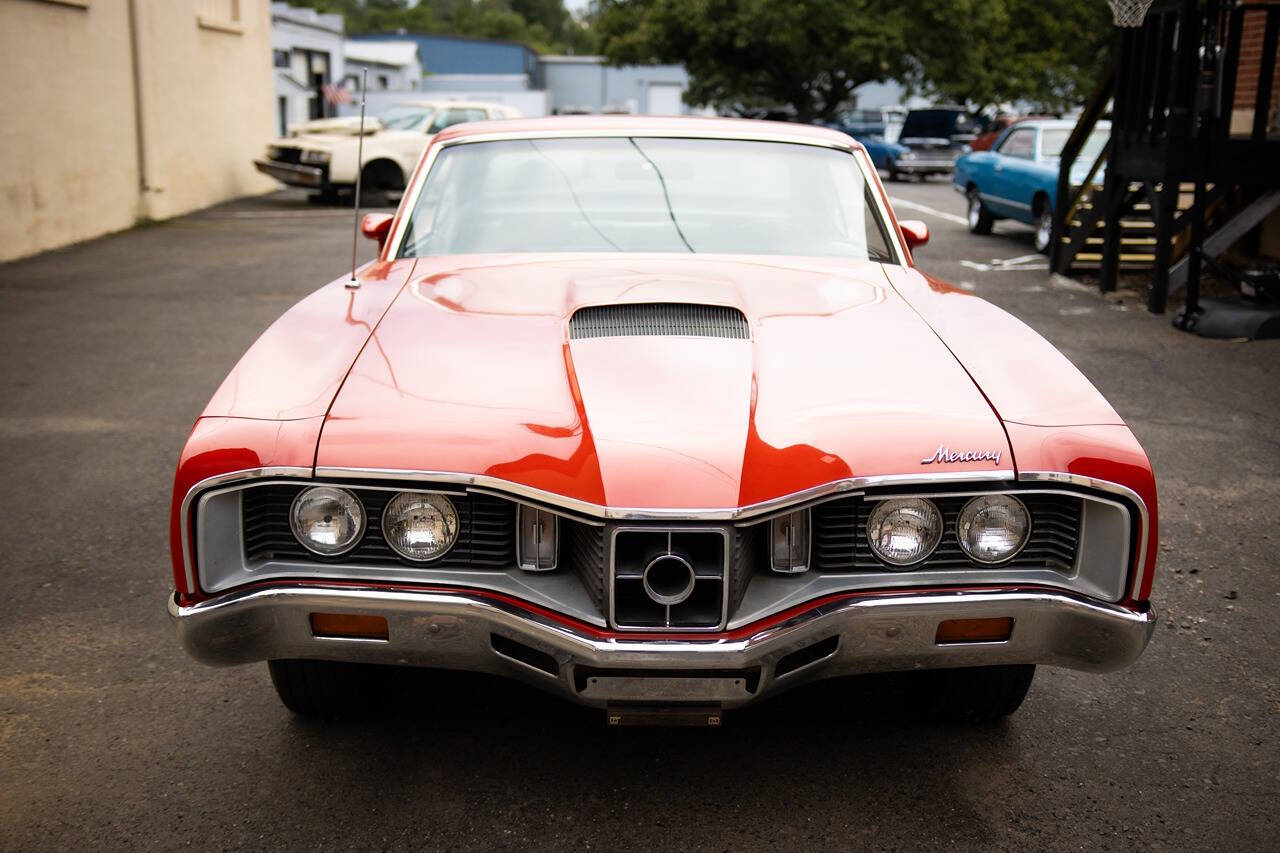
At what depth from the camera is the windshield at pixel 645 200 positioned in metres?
3.87

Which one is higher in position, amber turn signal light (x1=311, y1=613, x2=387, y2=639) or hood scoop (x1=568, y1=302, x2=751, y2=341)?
hood scoop (x1=568, y1=302, x2=751, y2=341)

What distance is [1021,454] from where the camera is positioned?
2469mm

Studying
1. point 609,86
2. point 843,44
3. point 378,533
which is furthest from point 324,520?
point 609,86

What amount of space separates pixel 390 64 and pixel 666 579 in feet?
170

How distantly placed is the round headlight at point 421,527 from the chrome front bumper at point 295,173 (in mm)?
16270

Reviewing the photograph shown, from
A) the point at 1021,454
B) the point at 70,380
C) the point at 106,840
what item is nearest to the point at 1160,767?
the point at 1021,454


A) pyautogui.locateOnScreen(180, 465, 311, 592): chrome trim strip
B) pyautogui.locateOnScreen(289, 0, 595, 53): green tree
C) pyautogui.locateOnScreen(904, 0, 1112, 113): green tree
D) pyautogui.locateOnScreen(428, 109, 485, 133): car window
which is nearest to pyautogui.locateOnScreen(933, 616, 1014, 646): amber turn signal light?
pyautogui.locateOnScreen(180, 465, 311, 592): chrome trim strip

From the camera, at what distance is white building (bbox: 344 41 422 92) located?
49.3 m

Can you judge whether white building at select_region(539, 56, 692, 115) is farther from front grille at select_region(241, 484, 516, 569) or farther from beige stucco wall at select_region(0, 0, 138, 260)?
front grille at select_region(241, 484, 516, 569)

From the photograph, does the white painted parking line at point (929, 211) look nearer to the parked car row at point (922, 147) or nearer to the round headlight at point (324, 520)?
the parked car row at point (922, 147)

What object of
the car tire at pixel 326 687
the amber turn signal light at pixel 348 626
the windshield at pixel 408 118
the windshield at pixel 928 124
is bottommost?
the car tire at pixel 326 687

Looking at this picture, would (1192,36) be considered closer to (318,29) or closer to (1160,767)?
(1160,767)

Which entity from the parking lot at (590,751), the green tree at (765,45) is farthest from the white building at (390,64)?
the parking lot at (590,751)

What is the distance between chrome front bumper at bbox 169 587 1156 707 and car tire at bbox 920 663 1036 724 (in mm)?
431
